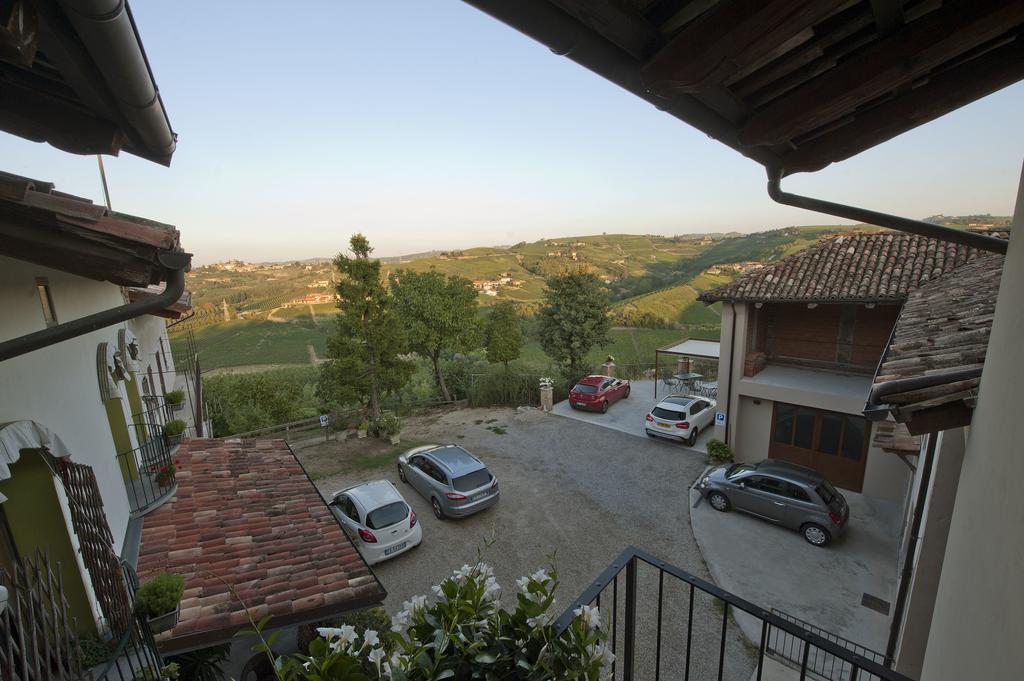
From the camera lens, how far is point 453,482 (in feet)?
32.3

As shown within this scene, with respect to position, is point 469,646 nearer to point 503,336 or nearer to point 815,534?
point 815,534

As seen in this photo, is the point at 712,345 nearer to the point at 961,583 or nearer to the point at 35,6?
the point at 961,583

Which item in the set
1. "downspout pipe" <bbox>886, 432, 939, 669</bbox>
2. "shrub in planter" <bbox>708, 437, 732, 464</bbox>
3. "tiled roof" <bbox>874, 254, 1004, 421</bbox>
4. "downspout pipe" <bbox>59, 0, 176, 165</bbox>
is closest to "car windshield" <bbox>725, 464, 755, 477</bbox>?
"shrub in planter" <bbox>708, 437, 732, 464</bbox>

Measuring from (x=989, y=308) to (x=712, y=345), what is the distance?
1467cm

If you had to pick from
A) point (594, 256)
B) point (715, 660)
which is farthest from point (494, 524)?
point (594, 256)

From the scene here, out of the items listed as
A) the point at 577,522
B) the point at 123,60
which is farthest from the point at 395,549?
the point at 123,60

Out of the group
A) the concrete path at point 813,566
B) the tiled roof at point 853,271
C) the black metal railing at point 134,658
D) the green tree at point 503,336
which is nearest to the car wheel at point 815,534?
the concrete path at point 813,566

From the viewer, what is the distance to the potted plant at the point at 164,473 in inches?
273

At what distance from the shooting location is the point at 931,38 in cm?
141

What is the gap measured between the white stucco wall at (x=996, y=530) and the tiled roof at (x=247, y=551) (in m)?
4.99

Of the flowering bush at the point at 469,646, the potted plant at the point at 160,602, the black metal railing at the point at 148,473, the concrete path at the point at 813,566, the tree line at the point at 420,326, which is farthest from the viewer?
the tree line at the point at 420,326

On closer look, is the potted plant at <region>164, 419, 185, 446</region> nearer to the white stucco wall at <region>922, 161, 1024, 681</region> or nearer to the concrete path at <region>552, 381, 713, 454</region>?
the white stucco wall at <region>922, 161, 1024, 681</region>

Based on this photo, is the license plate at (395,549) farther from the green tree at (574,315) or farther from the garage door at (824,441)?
the green tree at (574,315)

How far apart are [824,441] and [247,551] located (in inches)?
488
